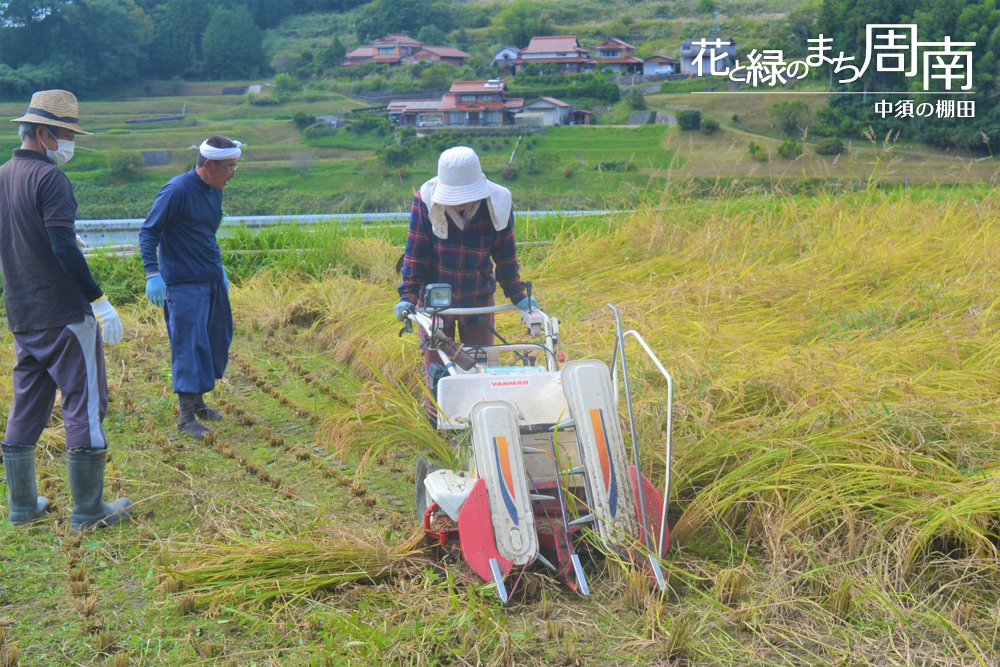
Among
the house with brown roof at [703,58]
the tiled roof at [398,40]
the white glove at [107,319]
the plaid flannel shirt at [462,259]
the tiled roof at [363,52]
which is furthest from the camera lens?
the tiled roof at [363,52]

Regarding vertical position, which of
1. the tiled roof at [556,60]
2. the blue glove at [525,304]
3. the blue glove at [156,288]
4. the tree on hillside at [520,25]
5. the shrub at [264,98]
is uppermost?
the tree on hillside at [520,25]

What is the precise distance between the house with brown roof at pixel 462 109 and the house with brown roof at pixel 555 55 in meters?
2.51

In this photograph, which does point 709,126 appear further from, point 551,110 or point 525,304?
point 525,304

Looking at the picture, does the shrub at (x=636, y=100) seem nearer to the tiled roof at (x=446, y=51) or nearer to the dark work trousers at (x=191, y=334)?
the tiled roof at (x=446, y=51)

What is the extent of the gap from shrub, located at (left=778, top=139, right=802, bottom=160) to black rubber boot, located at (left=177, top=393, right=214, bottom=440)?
25.5ft

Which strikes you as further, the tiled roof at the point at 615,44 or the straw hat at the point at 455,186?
the tiled roof at the point at 615,44

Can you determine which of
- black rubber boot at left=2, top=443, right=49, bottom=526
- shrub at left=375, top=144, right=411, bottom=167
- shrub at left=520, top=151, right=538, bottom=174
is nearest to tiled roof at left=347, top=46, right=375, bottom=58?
shrub at left=375, top=144, right=411, bottom=167

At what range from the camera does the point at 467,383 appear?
3.04m

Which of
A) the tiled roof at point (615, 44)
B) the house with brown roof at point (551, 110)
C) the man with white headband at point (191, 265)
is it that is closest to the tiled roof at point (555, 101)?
the house with brown roof at point (551, 110)

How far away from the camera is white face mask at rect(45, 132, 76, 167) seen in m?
3.38

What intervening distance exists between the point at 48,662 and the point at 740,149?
29.6 feet

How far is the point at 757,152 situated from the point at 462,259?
7.02 metres

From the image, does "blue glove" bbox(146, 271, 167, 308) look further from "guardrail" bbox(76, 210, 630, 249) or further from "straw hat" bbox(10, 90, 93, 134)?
"guardrail" bbox(76, 210, 630, 249)

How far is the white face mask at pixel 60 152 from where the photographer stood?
3.38 metres
